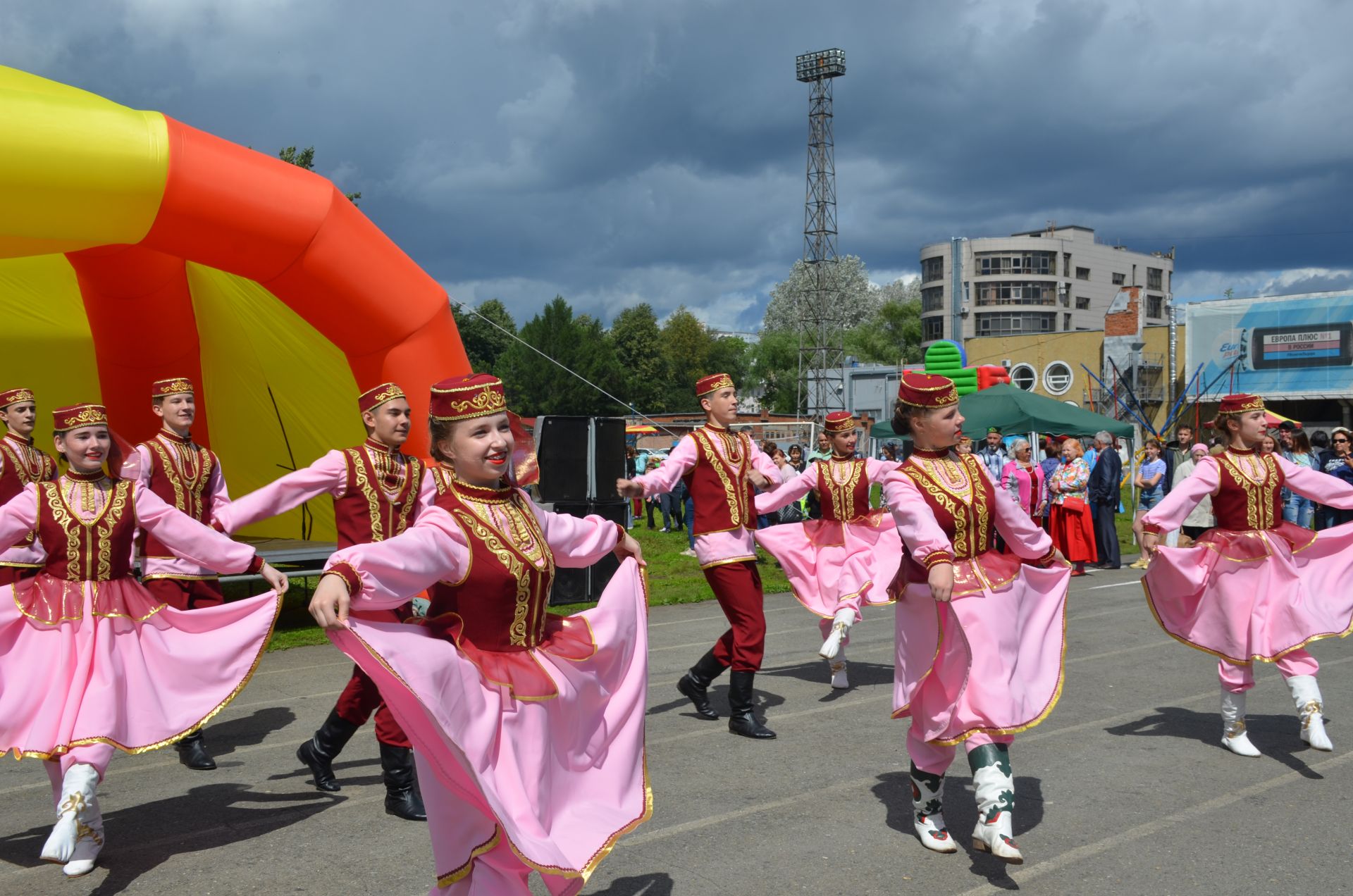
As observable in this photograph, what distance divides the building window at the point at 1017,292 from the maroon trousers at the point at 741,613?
93569 millimetres

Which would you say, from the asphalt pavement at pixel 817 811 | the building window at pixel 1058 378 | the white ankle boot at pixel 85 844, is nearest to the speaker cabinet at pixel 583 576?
the asphalt pavement at pixel 817 811

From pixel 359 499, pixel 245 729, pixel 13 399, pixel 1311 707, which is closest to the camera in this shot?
pixel 359 499

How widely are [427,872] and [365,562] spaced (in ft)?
7.06

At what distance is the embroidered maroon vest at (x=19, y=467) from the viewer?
8688mm

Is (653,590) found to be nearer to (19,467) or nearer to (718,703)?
(718,703)

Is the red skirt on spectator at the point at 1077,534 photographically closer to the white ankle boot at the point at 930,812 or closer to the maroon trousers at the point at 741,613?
the maroon trousers at the point at 741,613

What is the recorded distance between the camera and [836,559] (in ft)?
29.8

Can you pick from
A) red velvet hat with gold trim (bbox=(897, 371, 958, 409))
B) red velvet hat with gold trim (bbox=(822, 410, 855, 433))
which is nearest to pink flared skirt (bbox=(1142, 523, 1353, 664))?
red velvet hat with gold trim (bbox=(897, 371, 958, 409))

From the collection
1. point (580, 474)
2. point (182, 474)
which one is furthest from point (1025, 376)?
point (182, 474)

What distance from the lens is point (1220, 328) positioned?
47.4m

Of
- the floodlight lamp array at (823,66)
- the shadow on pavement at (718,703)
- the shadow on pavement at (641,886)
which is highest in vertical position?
the floodlight lamp array at (823,66)

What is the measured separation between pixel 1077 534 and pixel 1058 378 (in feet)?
132

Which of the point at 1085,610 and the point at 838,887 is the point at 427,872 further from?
the point at 1085,610

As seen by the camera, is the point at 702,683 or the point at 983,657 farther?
the point at 702,683
